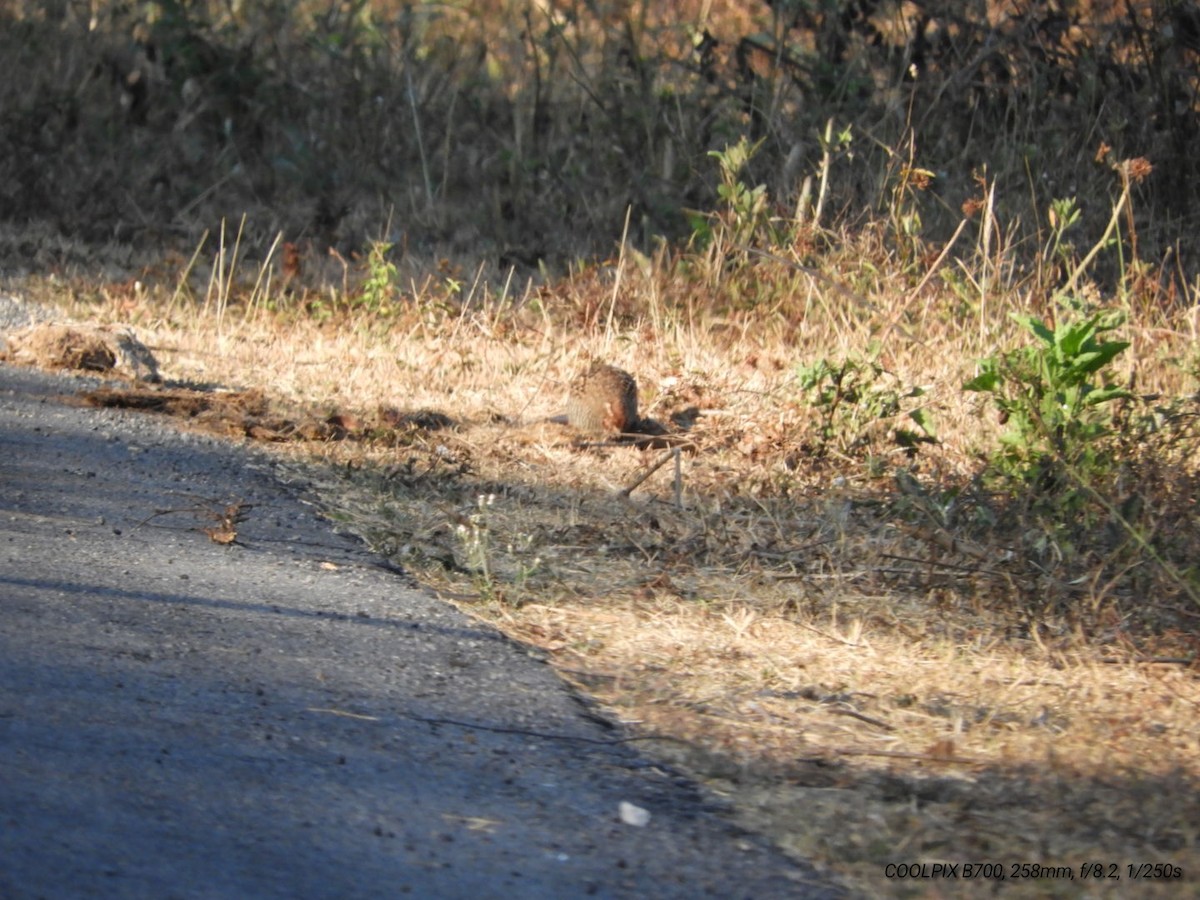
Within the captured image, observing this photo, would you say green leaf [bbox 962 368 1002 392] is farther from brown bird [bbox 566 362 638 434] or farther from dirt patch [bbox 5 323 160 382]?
dirt patch [bbox 5 323 160 382]

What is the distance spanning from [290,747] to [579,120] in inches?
318

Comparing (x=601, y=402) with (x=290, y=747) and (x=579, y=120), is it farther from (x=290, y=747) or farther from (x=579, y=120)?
(x=579, y=120)

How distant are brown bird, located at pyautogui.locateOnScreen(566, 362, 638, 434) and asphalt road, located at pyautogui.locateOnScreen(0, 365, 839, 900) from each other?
4.75 feet

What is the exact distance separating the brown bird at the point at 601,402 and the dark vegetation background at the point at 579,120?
7.00 ft

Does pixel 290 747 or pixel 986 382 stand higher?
pixel 986 382

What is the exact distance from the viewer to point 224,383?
6172 mm

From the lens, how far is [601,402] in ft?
17.9

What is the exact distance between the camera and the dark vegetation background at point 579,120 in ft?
28.2

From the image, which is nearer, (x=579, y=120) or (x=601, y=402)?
(x=601, y=402)

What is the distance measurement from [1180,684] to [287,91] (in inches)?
352

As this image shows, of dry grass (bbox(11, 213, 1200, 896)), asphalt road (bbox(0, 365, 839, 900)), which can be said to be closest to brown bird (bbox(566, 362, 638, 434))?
dry grass (bbox(11, 213, 1200, 896))

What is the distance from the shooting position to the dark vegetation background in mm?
8594

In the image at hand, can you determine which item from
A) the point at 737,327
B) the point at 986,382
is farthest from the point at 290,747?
the point at 737,327

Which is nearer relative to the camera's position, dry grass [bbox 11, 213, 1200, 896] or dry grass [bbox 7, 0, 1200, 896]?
dry grass [bbox 11, 213, 1200, 896]
